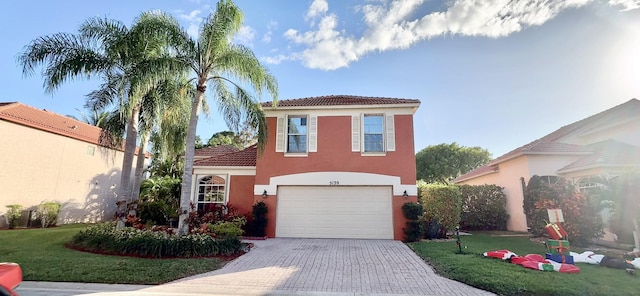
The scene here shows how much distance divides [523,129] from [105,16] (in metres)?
23.8

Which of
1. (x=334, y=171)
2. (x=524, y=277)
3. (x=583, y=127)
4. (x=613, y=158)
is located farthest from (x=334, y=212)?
(x=583, y=127)

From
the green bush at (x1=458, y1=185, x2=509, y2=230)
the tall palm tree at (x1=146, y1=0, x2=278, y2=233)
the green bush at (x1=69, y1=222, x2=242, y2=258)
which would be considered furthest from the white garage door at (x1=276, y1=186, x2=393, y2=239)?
the green bush at (x1=458, y1=185, x2=509, y2=230)

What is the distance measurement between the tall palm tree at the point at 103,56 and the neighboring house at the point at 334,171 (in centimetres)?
544

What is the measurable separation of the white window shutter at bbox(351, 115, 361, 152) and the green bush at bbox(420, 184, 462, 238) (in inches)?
161

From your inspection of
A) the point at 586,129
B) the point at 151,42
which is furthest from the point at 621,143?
the point at 151,42

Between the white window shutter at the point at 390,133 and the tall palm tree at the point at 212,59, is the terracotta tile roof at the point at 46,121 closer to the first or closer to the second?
A: the tall palm tree at the point at 212,59

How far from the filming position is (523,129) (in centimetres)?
1933

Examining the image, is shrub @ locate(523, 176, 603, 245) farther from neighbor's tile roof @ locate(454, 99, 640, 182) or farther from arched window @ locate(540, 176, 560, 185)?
neighbor's tile roof @ locate(454, 99, 640, 182)

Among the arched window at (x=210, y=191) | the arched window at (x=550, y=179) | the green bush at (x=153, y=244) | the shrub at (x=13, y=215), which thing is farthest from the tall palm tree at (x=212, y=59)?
the arched window at (x=550, y=179)

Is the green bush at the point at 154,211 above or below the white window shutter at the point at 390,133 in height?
below

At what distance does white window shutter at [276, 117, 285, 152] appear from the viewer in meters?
14.7

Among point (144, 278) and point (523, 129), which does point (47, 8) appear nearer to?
point (144, 278)

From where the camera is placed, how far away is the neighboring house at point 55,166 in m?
15.1

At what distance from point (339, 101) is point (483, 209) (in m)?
10.7
